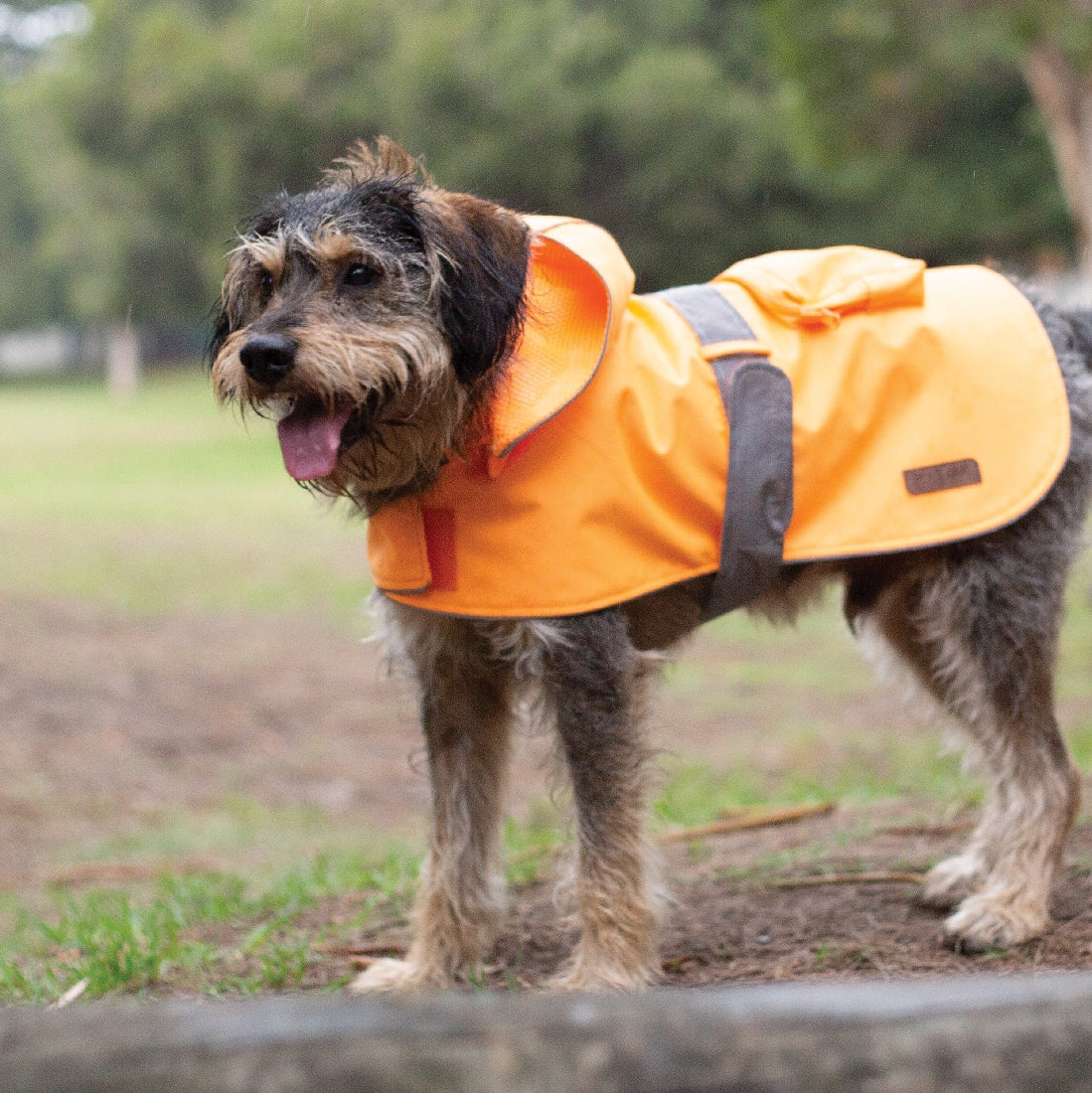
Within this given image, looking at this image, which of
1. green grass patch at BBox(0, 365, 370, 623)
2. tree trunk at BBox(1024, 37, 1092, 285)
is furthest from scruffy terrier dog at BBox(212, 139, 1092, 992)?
tree trunk at BBox(1024, 37, 1092, 285)

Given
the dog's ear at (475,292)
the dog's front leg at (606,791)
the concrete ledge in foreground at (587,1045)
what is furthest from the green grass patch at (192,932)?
the concrete ledge in foreground at (587,1045)

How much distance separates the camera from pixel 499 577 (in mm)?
3434

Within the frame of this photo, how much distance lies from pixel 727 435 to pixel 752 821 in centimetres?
212

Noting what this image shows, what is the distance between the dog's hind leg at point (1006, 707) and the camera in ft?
12.6

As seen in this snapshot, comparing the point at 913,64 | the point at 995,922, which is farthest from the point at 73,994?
the point at 913,64

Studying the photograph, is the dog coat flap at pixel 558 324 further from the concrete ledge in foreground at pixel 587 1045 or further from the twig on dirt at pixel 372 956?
the concrete ledge in foreground at pixel 587 1045

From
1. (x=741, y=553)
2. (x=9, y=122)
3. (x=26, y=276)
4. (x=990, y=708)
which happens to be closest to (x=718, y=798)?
(x=990, y=708)

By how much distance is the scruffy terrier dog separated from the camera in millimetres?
3334

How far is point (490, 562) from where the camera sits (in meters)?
3.44

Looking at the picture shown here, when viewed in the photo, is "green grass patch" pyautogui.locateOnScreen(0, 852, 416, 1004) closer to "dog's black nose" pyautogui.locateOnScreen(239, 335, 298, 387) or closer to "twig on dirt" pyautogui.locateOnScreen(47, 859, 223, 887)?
"twig on dirt" pyautogui.locateOnScreen(47, 859, 223, 887)

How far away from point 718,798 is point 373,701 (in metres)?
3.76

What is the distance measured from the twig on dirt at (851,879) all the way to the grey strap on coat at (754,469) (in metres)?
1.16

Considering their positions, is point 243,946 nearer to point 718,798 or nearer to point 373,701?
point 718,798

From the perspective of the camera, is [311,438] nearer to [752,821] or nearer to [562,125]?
[752,821]
